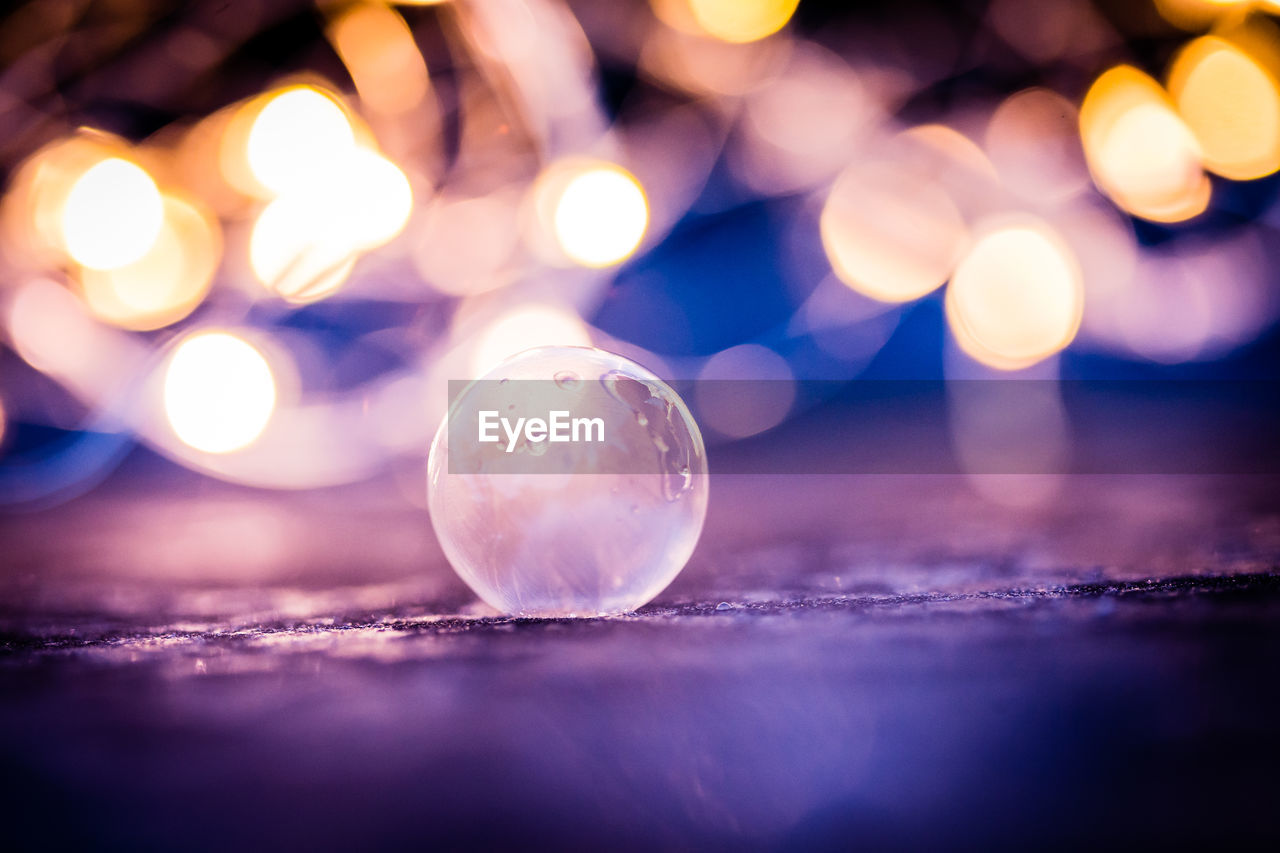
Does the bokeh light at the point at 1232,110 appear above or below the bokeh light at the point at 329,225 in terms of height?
above

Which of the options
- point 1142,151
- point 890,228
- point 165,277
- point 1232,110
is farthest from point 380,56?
point 1232,110

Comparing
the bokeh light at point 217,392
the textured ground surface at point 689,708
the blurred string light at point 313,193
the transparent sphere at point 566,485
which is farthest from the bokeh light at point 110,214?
the transparent sphere at point 566,485

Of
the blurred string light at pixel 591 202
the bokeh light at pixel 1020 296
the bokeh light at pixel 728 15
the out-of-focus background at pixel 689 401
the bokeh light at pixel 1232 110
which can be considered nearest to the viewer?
the out-of-focus background at pixel 689 401

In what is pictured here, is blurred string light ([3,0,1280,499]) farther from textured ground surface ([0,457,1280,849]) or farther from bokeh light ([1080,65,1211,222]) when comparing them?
textured ground surface ([0,457,1280,849])

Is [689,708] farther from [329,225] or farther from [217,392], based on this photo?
[217,392]

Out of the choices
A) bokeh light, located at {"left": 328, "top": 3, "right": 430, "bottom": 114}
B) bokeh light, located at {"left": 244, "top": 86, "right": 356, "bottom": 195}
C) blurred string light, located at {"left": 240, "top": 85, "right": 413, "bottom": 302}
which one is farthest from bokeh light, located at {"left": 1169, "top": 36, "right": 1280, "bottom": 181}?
bokeh light, located at {"left": 244, "top": 86, "right": 356, "bottom": 195}

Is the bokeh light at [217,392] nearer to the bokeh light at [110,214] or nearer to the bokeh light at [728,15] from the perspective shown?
the bokeh light at [110,214]
